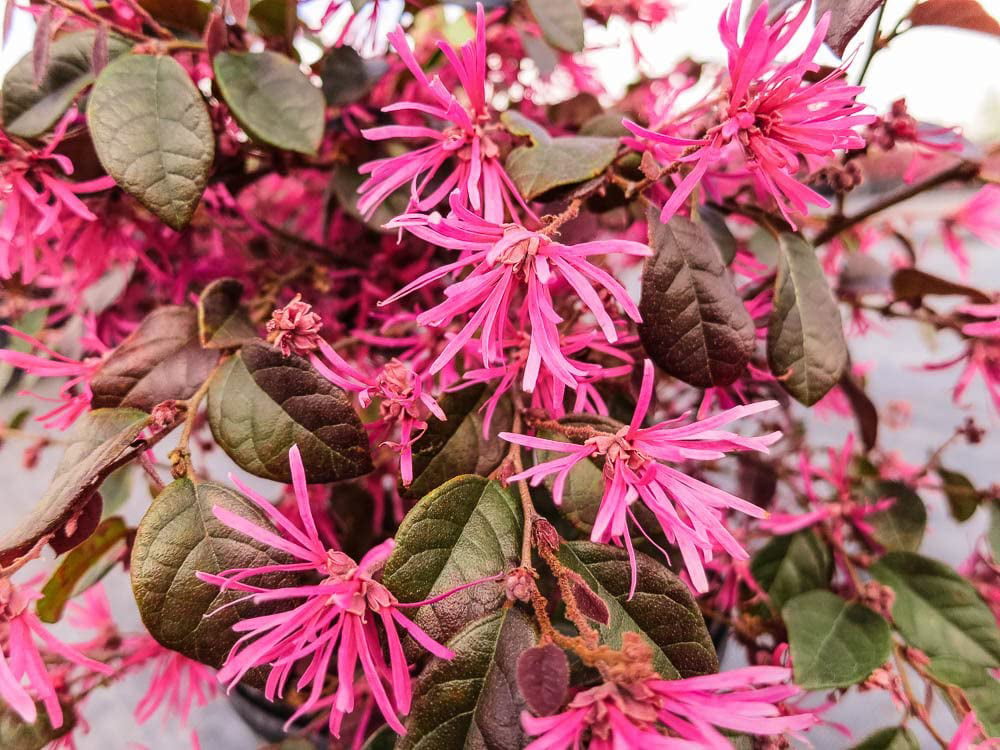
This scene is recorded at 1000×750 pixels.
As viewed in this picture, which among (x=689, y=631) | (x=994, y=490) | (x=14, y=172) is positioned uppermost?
(x=14, y=172)

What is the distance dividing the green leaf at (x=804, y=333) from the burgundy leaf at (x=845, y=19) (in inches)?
3.6

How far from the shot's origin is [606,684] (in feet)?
0.59

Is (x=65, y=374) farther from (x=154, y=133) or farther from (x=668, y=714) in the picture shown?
(x=668, y=714)

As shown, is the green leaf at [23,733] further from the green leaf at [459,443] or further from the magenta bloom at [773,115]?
the magenta bloom at [773,115]

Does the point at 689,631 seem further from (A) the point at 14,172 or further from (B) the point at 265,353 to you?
(A) the point at 14,172

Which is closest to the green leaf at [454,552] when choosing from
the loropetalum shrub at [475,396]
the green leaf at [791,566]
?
the loropetalum shrub at [475,396]

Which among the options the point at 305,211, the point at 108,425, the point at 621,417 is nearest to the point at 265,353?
the point at 108,425

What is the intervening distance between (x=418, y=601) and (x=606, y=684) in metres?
0.07

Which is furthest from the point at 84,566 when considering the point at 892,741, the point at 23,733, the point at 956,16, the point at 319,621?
the point at 956,16

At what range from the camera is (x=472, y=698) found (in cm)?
21

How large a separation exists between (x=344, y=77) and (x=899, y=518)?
426 millimetres

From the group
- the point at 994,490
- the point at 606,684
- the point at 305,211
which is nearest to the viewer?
the point at 606,684

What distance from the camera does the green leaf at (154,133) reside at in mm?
254

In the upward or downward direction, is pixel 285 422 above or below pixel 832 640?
above
